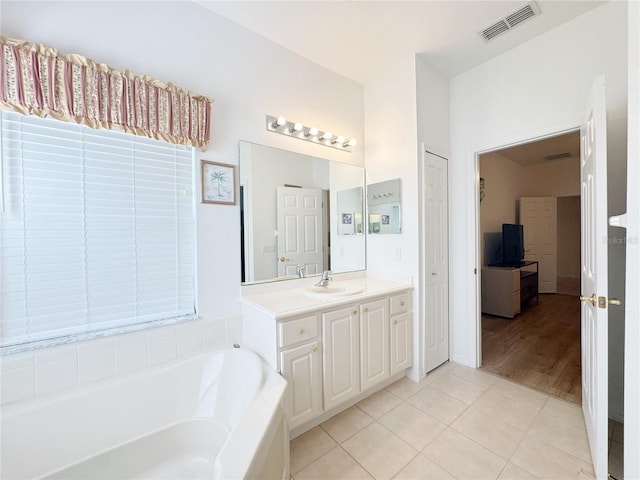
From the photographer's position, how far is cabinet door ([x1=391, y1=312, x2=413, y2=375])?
2.18 m

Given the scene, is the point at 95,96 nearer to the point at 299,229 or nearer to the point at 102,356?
the point at 102,356

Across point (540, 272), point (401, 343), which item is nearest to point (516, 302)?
point (540, 272)

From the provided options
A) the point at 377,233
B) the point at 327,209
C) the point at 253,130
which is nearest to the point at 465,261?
the point at 377,233

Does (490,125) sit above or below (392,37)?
below

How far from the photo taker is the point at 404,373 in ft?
7.88

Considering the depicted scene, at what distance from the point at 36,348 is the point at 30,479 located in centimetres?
54

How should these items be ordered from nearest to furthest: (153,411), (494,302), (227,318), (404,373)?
(153,411), (227,318), (404,373), (494,302)

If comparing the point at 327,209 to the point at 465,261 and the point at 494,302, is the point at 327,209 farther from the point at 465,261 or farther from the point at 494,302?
the point at 494,302

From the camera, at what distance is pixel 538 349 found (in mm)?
2857

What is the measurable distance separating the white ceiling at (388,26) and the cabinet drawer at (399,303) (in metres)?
2.05

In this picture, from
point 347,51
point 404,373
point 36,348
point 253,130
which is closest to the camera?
point 36,348

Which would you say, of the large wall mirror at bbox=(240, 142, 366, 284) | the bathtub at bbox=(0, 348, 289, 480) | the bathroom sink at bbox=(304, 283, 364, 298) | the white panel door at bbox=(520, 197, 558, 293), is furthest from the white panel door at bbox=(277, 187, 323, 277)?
the white panel door at bbox=(520, 197, 558, 293)

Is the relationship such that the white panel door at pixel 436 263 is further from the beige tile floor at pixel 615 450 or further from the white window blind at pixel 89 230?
the white window blind at pixel 89 230

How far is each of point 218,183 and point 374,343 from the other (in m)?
1.63
